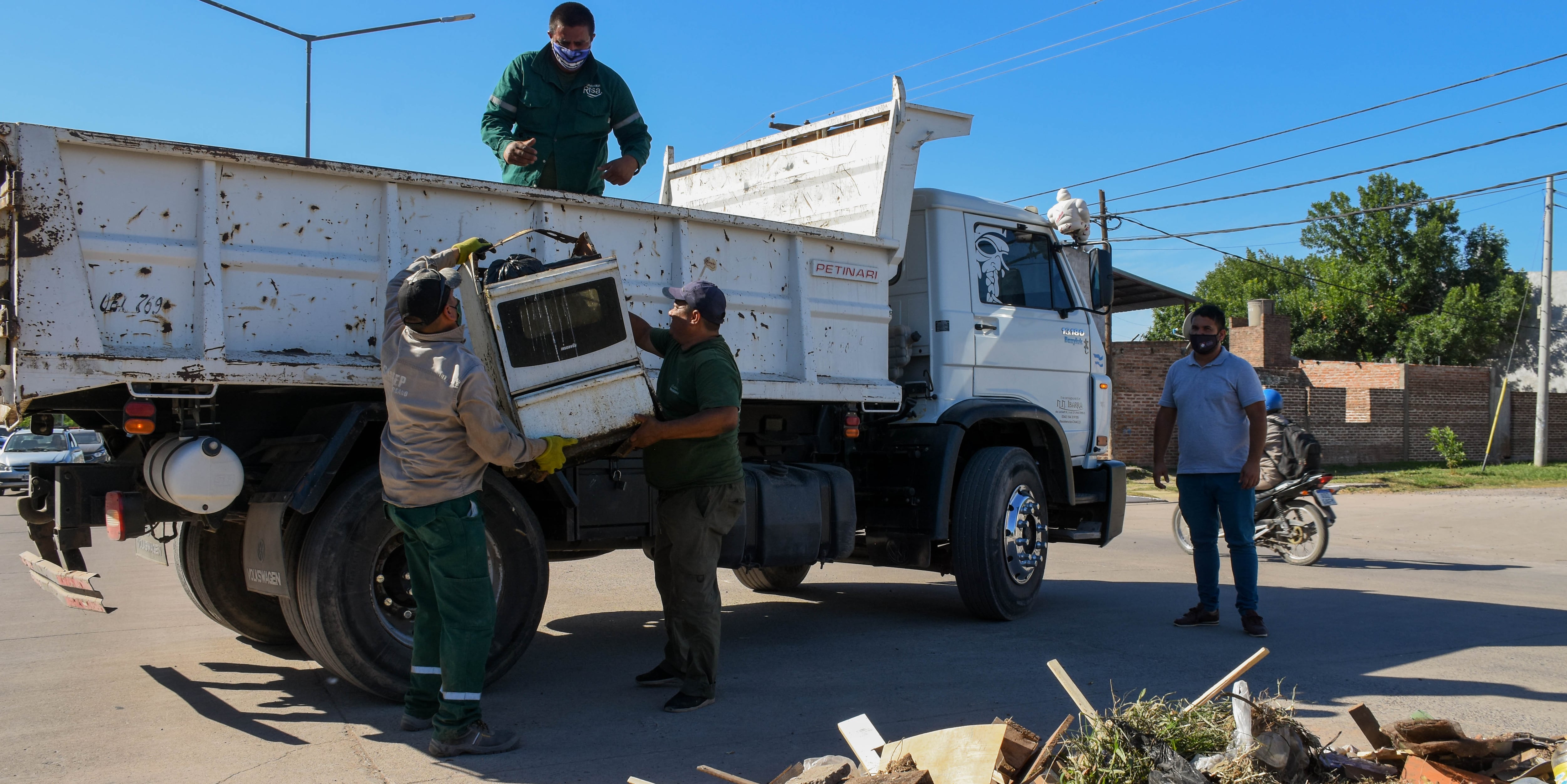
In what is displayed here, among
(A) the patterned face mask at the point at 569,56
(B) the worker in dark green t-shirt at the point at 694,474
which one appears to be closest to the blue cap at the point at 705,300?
(B) the worker in dark green t-shirt at the point at 694,474

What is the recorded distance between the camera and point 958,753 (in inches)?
128

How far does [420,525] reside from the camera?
3.91 m

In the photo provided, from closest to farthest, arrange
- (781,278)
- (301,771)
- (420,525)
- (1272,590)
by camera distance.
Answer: (301,771), (420,525), (781,278), (1272,590)

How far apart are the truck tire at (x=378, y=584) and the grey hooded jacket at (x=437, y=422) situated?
453 millimetres

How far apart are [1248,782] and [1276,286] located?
54728 millimetres

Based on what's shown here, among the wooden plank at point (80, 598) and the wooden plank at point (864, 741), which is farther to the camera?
the wooden plank at point (80, 598)

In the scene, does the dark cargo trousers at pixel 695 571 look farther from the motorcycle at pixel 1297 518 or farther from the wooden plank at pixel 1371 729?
the motorcycle at pixel 1297 518

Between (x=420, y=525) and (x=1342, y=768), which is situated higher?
(x=420, y=525)

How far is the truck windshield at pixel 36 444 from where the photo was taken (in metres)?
20.2

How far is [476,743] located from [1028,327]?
475 centimetres

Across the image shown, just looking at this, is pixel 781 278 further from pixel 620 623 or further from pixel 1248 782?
pixel 1248 782

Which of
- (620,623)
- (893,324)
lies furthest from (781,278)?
(620,623)

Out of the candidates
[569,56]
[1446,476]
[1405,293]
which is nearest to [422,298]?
[569,56]

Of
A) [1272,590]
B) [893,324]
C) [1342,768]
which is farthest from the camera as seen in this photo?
[1272,590]
